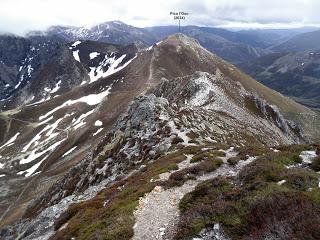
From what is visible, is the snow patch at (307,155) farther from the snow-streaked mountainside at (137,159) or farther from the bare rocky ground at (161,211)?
the bare rocky ground at (161,211)

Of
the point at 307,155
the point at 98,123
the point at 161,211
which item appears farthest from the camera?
the point at 98,123

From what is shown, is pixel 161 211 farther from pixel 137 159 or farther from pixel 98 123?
pixel 98 123

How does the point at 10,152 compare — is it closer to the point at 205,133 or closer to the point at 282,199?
the point at 205,133

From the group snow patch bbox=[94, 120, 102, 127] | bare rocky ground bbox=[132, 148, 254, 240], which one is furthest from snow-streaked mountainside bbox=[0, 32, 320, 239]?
snow patch bbox=[94, 120, 102, 127]

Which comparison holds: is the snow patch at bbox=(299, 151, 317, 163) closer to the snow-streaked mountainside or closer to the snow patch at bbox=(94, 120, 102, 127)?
the snow-streaked mountainside

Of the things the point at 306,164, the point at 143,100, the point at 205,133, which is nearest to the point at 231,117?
the point at 143,100

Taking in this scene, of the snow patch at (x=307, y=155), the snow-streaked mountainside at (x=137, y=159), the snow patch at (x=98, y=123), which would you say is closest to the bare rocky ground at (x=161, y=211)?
the snow-streaked mountainside at (x=137, y=159)

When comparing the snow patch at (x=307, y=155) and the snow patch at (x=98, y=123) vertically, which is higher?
the snow patch at (x=307, y=155)

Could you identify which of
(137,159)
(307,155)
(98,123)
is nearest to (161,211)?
(307,155)
